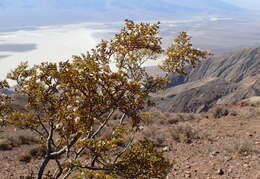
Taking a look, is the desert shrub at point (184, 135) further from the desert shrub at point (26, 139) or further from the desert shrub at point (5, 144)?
the desert shrub at point (5, 144)

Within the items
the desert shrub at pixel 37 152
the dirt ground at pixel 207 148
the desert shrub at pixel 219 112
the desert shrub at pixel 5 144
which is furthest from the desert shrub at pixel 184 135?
the desert shrub at pixel 5 144

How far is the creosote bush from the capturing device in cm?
401

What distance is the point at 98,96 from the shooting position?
4.06 m

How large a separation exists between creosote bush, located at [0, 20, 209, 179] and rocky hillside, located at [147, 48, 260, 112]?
127 ft

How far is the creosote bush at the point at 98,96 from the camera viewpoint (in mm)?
4012

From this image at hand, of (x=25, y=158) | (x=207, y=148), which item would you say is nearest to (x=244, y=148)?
(x=207, y=148)

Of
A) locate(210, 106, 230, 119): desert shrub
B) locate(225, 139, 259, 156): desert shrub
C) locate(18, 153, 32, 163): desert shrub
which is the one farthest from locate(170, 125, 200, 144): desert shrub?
locate(18, 153, 32, 163): desert shrub

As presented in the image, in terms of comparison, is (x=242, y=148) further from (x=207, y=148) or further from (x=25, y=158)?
(x=25, y=158)

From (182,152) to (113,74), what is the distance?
704cm

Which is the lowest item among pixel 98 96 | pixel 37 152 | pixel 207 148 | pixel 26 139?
pixel 26 139

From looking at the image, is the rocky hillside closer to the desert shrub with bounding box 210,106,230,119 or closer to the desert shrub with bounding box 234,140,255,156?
the desert shrub with bounding box 210,106,230,119

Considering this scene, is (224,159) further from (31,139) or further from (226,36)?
(226,36)

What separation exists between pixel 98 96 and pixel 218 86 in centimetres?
7302

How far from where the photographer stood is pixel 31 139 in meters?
13.0
